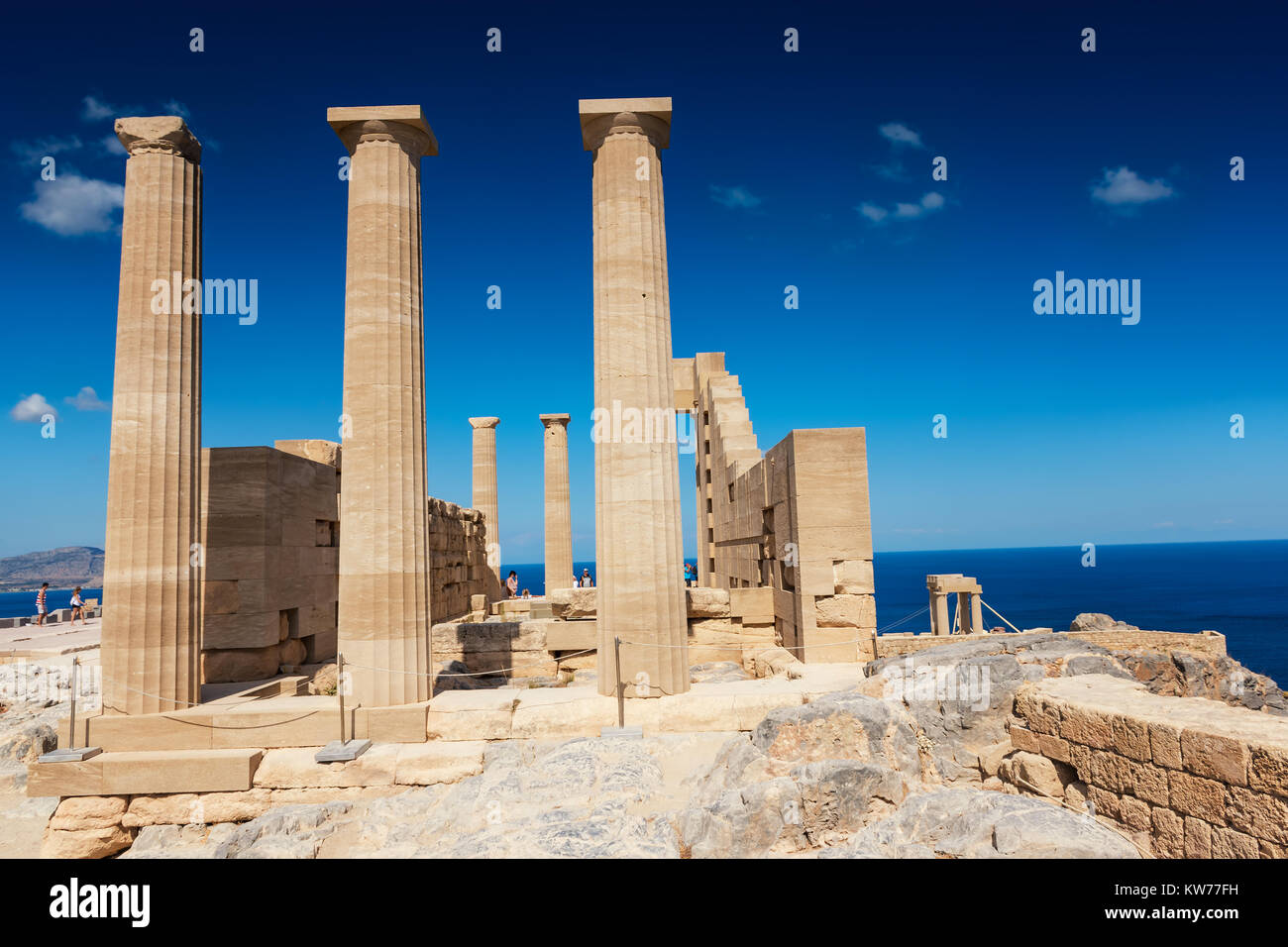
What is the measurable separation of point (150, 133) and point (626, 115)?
6.63 meters

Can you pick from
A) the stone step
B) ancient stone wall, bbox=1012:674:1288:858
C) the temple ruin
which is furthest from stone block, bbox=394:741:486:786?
ancient stone wall, bbox=1012:674:1288:858

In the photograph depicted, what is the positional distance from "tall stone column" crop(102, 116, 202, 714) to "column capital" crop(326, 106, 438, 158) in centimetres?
231

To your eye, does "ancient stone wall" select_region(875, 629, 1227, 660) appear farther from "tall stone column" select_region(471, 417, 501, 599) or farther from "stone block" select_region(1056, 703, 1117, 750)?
"tall stone column" select_region(471, 417, 501, 599)

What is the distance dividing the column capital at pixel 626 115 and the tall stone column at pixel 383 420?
94.2 inches

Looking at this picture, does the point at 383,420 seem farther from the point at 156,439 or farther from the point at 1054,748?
the point at 1054,748

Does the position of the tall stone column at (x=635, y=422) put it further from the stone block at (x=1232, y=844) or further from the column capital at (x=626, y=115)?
the stone block at (x=1232, y=844)

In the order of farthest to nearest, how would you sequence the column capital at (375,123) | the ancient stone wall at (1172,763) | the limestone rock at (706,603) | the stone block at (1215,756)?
the limestone rock at (706,603) < the column capital at (375,123) < the stone block at (1215,756) < the ancient stone wall at (1172,763)

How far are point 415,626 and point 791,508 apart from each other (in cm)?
590

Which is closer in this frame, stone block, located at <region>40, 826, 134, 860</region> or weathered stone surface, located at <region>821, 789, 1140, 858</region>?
weathered stone surface, located at <region>821, 789, 1140, 858</region>

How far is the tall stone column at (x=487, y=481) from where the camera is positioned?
89.2ft

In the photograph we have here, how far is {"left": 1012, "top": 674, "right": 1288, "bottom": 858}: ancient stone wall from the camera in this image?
482 cm

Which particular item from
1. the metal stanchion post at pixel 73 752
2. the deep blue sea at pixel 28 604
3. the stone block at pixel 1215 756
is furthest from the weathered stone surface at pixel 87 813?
the deep blue sea at pixel 28 604

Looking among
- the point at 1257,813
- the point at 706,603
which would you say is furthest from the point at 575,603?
the point at 1257,813

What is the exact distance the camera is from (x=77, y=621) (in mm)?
27031
